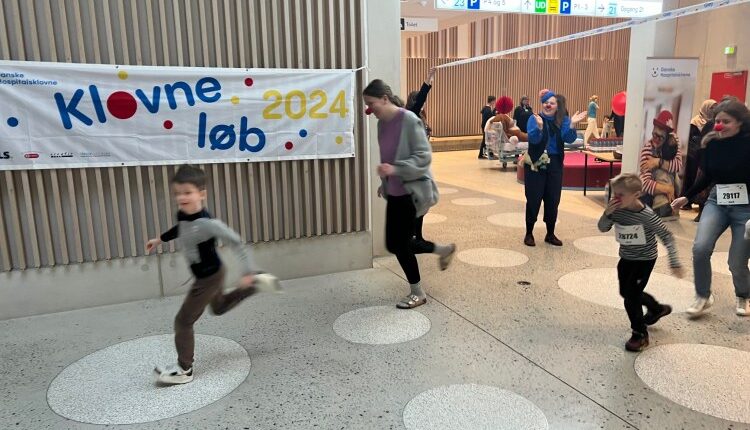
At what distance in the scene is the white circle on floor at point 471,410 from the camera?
7.67ft

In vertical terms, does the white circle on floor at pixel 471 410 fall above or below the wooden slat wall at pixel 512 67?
below

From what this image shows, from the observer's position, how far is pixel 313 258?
450 centimetres

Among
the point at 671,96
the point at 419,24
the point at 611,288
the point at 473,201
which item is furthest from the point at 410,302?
the point at 419,24

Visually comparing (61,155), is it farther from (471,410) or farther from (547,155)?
(547,155)

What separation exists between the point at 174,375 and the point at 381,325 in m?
1.29

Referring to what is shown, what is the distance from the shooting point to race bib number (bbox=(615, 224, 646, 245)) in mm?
2877

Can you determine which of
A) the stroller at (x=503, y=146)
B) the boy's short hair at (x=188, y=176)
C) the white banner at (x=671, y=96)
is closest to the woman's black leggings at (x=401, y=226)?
the boy's short hair at (x=188, y=176)

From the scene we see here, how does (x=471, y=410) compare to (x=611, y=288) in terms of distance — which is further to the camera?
(x=611, y=288)

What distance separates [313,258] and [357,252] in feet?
1.31

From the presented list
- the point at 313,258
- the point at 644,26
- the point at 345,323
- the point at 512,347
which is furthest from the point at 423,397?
the point at 644,26

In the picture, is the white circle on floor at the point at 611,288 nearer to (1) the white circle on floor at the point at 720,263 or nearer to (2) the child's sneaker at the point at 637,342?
(1) the white circle on floor at the point at 720,263

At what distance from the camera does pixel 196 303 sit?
2633 mm

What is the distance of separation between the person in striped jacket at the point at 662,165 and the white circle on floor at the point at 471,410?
4710 millimetres

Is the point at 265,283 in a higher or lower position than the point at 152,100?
lower
